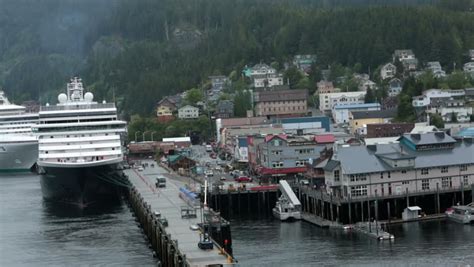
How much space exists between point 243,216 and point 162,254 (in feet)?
52.0

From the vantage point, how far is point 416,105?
96812mm

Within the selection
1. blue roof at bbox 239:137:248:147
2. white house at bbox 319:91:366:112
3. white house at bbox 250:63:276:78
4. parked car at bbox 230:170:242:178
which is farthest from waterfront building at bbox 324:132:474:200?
white house at bbox 250:63:276:78

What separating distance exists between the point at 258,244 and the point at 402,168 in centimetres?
1016

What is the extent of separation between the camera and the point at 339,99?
112375 millimetres

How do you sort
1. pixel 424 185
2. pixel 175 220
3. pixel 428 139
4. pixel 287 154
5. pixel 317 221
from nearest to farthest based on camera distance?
pixel 175 220 < pixel 317 221 < pixel 424 185 < pixel 428 139 < pixel 287 154

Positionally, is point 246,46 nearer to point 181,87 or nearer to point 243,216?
point 181,87

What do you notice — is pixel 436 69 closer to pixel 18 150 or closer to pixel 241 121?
pixel 241 121

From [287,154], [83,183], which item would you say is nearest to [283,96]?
[287,154]

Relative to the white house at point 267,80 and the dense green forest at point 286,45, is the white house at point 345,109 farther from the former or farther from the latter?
the white house at point 267,80

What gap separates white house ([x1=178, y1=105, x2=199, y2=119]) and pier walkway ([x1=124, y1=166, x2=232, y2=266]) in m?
38.3

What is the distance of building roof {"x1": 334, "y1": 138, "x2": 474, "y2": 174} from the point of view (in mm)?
55500

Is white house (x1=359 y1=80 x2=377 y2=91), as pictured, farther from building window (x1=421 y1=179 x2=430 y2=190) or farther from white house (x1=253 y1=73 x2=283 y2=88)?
building window (x1=421 y1=179 x2=430 y2=190)

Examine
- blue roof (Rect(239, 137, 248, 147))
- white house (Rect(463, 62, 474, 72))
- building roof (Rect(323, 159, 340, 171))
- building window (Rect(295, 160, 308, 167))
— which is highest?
white house (Rect(463, 62, 474, 72))

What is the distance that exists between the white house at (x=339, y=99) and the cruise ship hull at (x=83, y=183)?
150 ft
